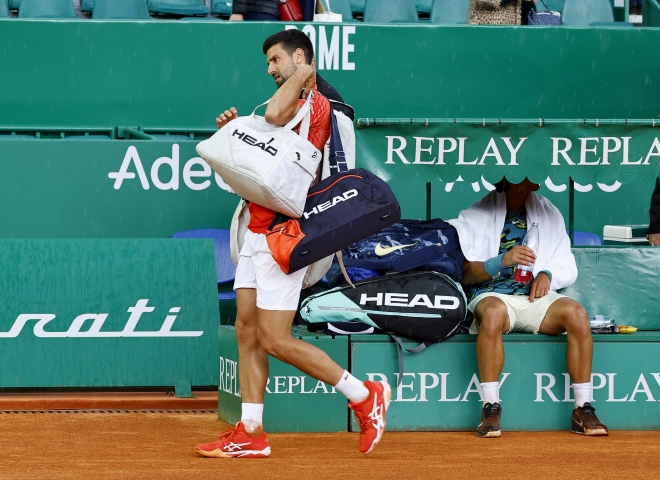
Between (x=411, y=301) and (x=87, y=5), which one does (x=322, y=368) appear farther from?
(x=87, y=5)

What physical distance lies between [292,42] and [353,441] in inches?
84.9

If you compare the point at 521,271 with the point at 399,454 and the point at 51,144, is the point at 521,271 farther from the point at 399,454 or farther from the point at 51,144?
the point at 51,144

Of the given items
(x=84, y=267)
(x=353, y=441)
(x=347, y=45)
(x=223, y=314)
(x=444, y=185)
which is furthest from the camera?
(x=347, y=45)

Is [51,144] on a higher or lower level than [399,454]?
higher

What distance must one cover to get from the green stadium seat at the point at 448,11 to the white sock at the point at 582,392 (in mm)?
6110

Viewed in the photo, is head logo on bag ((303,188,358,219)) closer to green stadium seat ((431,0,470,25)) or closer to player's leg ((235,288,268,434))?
player's leg ((235,288,268,434))

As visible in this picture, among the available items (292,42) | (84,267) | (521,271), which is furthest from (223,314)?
(292,42)

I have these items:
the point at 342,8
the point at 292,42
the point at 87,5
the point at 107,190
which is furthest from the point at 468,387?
the point at 87,5

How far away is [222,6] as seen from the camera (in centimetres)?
1088

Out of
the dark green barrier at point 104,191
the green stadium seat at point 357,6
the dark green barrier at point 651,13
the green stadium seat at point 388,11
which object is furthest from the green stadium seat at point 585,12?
the dark green barrier at point 104,191

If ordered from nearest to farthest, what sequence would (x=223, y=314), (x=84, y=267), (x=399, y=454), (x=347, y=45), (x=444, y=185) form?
(x=399, y=454)
(x=84, y=267)
(x=223, y=314)
(x=444, y=185)
(x=347, y=45)

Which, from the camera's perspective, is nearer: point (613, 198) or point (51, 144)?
point (51, 144)

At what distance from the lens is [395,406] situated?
588 cm

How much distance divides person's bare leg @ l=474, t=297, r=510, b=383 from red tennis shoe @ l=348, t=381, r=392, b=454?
3.03 feet
